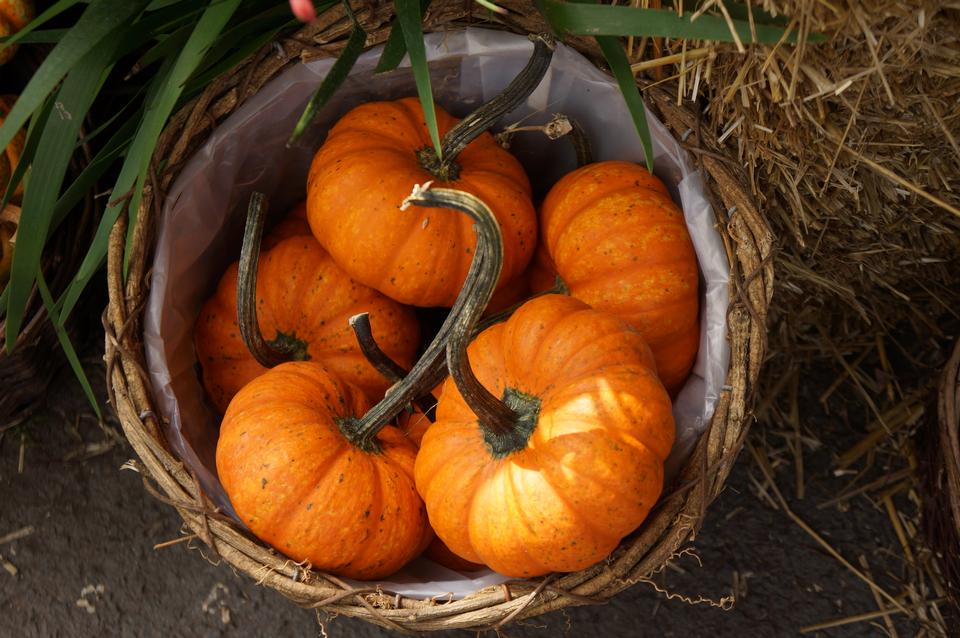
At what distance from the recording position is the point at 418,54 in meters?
0.99

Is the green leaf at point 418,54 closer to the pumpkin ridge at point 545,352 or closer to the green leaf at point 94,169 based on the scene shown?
the pumpkin ridge at point 545,352

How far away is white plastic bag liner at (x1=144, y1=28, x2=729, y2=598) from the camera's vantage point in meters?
1.18

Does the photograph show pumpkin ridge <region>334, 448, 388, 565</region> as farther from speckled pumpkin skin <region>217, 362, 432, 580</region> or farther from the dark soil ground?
the dark soil ground

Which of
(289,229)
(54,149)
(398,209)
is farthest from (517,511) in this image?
(54,149)

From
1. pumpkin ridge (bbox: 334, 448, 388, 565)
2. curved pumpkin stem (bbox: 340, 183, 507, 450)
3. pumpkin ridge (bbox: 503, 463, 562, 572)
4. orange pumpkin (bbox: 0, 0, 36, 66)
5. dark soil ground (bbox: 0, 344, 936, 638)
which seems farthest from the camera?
dark soil ground (bbox: 0, 344, 936, 638)

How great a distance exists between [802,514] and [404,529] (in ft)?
2.75

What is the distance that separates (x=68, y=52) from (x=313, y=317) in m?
0.45

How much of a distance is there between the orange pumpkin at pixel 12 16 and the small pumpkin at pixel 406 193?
0.53 m

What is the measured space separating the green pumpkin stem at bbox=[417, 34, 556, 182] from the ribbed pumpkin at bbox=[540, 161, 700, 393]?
157 mm

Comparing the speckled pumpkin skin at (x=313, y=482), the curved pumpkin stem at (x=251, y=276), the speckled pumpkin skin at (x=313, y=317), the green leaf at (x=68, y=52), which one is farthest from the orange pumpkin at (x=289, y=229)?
the green leaf at (x=68, y=52)

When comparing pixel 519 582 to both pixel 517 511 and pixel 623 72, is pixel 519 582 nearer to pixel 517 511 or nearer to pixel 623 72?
pixel 517 511

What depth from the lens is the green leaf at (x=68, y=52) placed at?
1029 mm

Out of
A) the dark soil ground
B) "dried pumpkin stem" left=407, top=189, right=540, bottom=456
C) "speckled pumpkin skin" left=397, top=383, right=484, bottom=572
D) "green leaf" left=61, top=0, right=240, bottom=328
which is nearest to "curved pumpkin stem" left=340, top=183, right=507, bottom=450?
"dried pumpkin stem" left=407, top=189, right=540, bottom=456

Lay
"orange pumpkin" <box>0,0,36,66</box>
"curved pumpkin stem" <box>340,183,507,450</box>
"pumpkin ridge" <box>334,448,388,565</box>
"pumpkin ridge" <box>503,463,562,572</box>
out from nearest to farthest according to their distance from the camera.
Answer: "curved pumpkin stem" <box>340,183,507,450</box>, "pumpkin ridge" <box>503,463,562,572</box>, "pumpkin ridge" <box>334,448,388,565</box>, "orange pumpkin" <box>0,0,36,66</box>
